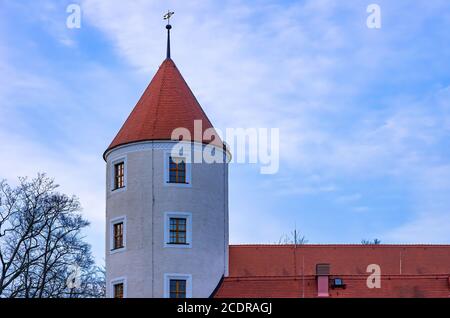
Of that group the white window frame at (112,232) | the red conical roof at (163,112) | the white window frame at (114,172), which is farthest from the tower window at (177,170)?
the white window frame at (112,232)

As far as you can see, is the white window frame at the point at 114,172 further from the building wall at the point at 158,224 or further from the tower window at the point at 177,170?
the tower window at the point at 177,170

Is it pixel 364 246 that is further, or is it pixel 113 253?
pixel 364 246

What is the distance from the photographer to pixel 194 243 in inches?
1907

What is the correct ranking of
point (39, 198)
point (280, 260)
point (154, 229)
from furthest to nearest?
point (39, 198), point (280, 260), point (154, 229)

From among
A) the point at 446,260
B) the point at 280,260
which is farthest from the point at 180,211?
the point at 446,260

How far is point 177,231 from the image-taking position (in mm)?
48344

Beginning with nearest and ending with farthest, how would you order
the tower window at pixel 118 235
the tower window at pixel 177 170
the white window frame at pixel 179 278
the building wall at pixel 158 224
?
the white window frame at pixel 179 278
the building wall at pixel 158 224
the tower window at pixel 177 170
the tower window at pixel 118 235

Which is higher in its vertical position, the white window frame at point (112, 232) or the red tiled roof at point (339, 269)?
the white window frame at point (112, 232)

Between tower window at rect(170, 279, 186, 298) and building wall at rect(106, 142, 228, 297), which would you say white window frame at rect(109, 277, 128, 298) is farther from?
tower window at rect(170, 279, 186, 298)

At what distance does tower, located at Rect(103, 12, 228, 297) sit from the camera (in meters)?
47.8

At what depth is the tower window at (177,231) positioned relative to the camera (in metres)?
48.2

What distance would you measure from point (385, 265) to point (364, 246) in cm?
158
